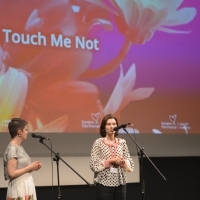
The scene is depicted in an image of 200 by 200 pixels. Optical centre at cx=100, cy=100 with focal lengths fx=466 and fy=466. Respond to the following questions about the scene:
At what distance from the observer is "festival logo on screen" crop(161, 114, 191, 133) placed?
5423 millimetres

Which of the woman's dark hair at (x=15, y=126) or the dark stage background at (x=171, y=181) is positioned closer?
the woman's dark hair at (x=15, y=126)

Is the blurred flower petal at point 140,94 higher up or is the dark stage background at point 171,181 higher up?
the blurred flower petal at point 140,94

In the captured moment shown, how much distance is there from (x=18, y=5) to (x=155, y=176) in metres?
2.78

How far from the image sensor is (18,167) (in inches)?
145

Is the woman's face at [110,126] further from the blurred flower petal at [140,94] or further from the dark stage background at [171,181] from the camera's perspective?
the dark stage background at [171,181]

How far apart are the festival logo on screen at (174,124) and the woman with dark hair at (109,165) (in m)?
1.49

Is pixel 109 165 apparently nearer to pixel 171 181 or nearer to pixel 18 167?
pixel 18 167

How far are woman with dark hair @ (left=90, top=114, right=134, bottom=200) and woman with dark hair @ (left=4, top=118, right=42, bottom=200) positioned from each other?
0.55 m

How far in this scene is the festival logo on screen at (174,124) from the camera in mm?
5423

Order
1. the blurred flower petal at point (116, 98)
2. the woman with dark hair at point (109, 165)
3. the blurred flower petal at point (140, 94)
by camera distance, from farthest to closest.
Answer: the blurred flower petal at point (140, 94) < the blurred flower petal at point (116, 98) < the woman with dark hair at point (109, 165)

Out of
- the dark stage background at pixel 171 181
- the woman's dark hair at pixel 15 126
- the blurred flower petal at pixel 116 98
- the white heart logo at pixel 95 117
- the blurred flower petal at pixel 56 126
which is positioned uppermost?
the blurred flower petal at pixel 116 98

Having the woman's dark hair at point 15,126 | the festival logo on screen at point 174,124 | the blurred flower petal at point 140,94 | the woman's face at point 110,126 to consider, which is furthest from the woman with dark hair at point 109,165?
the festival logo on screen at point 174,124

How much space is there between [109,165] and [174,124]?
1772mm

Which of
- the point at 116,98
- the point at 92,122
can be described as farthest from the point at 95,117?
the point at 116,98
